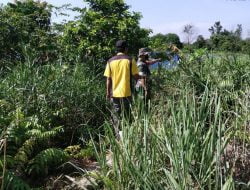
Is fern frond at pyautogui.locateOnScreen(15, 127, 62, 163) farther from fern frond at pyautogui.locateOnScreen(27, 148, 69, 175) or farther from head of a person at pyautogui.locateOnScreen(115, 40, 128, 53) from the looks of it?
head of a person at pyautogui.locateOnScreen(115, 40, 128, 53)

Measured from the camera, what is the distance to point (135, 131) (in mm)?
3709

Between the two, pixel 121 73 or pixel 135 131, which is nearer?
pixel 135 131

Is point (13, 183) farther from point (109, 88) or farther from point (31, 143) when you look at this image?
point (109, 88)

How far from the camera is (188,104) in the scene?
3.65 meters

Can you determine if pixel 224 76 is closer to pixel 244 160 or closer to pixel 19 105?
pixel 19 105

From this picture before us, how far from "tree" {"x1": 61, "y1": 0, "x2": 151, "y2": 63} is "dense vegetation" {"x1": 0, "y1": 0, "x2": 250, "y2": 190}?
0.02m

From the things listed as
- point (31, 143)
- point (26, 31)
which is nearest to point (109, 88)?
point (31, 143)

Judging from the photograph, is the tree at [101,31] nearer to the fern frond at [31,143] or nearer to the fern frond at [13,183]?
the fern frond at [31,143]

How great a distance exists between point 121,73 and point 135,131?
3215 millimetres

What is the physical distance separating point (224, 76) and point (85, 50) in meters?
4.58

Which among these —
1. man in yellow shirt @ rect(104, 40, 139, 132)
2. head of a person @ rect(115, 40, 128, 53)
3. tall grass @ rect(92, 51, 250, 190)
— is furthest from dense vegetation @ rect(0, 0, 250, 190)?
head of a person @ rect(115, 40, 128, 53)

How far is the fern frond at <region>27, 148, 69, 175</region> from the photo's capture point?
5520mm

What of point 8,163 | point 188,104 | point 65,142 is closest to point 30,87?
point 65,142

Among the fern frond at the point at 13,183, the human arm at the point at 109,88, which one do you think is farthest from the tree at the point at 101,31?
the fern frond at the point at 13,183
